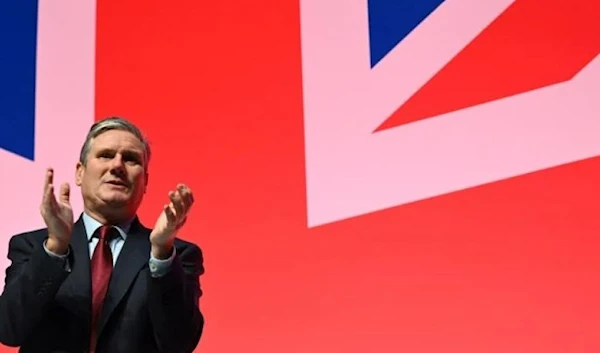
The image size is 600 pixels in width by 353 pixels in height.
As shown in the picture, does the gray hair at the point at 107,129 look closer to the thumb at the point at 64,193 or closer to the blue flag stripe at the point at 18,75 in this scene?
the thumb at the point at 64,193

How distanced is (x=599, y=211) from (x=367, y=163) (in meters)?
0.58

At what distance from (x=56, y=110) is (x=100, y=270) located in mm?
1063

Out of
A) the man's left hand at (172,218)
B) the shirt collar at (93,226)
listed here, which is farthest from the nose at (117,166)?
the man's left hand at (172,218)

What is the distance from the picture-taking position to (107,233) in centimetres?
174

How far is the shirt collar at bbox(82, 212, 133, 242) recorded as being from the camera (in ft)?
5.72

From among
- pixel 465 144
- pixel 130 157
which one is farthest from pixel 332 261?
pixel 130 157

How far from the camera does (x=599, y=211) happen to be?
234cm

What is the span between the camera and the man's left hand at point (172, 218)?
1.54m

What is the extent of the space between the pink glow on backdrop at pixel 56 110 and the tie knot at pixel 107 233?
2.60ft

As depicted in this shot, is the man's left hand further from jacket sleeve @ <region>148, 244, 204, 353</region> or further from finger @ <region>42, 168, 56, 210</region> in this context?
finger @ <region>42, 168, 56, 210</region>

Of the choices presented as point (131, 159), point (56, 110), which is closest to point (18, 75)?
point (56, 110)

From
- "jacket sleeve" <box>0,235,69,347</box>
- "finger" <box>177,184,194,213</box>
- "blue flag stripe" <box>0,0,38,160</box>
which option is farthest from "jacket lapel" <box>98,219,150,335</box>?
"blue flag stripe" <box>0,0,38,160</box>

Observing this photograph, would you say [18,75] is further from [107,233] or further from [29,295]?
[29,295]

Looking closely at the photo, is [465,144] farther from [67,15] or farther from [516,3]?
[67,15]
